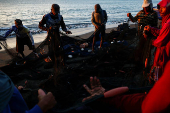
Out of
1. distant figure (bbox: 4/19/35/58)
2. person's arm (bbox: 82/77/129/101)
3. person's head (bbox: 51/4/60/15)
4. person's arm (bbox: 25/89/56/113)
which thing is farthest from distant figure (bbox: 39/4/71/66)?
person's arm (bbox: 25/89/56/113)

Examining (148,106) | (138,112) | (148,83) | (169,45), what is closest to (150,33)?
(169,45)

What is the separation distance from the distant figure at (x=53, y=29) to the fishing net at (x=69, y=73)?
2.6 inches

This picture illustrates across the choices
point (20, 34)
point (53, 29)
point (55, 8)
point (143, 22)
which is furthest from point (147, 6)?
point (20, 34)

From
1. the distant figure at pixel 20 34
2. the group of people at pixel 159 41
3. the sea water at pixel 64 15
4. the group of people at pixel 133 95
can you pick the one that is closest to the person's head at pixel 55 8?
the group of people at pixel 133 95

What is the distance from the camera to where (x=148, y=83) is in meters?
2.90

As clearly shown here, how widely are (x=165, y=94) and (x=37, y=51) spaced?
369 cm

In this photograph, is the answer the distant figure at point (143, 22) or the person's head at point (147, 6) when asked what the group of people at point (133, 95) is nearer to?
the distant figure at point (143, 22)

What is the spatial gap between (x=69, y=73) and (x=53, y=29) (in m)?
1.36

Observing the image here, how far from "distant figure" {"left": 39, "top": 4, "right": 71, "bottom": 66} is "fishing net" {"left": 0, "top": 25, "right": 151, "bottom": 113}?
0.07 m

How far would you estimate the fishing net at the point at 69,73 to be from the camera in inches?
101

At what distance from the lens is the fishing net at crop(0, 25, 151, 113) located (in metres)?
2.57

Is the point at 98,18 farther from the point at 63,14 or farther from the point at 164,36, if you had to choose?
the point at 63,14

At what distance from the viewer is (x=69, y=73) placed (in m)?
3.45

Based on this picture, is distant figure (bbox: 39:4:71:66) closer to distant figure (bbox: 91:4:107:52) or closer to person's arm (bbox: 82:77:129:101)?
person's arm (bbox: 82:77:129:101)
